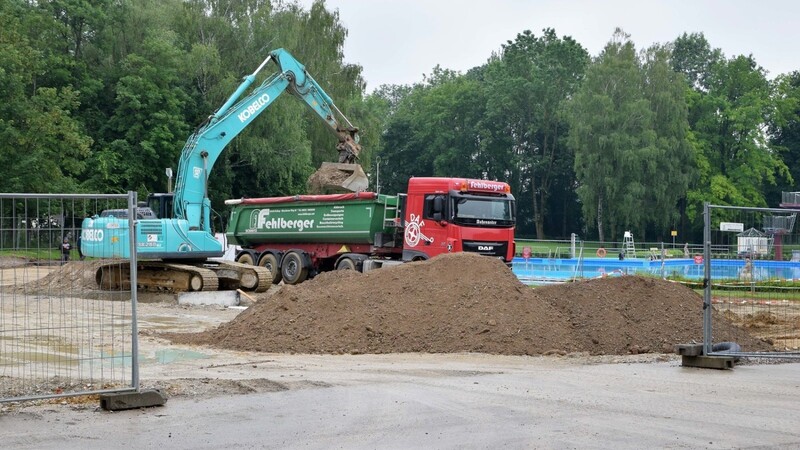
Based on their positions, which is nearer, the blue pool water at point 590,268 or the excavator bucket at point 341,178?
the excavator bucket at point 341,178

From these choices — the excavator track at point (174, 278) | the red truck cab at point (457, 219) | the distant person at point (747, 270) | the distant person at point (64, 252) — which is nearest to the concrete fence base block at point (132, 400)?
the distant person at point (64, 252)

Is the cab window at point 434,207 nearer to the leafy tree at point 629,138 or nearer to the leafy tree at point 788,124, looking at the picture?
the leafy tree at point 629,138

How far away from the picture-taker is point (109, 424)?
765cm

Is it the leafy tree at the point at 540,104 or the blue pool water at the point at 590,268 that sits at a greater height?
the leafy tree at the point at 540,104

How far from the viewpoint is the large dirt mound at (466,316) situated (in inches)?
526

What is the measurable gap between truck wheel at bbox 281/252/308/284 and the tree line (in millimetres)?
12231

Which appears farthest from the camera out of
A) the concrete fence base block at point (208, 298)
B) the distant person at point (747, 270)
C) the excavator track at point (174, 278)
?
the excavator track at point (174, 278)

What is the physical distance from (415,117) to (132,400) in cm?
8589

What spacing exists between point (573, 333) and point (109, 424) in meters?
7.92

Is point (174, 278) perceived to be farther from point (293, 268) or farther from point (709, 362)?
point (709, 362)

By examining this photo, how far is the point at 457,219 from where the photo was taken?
2378cm

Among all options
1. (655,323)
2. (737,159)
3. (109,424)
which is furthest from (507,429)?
(737,159)

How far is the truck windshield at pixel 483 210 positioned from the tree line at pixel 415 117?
13654 mm

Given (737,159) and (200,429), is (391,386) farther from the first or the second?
(737,159)
